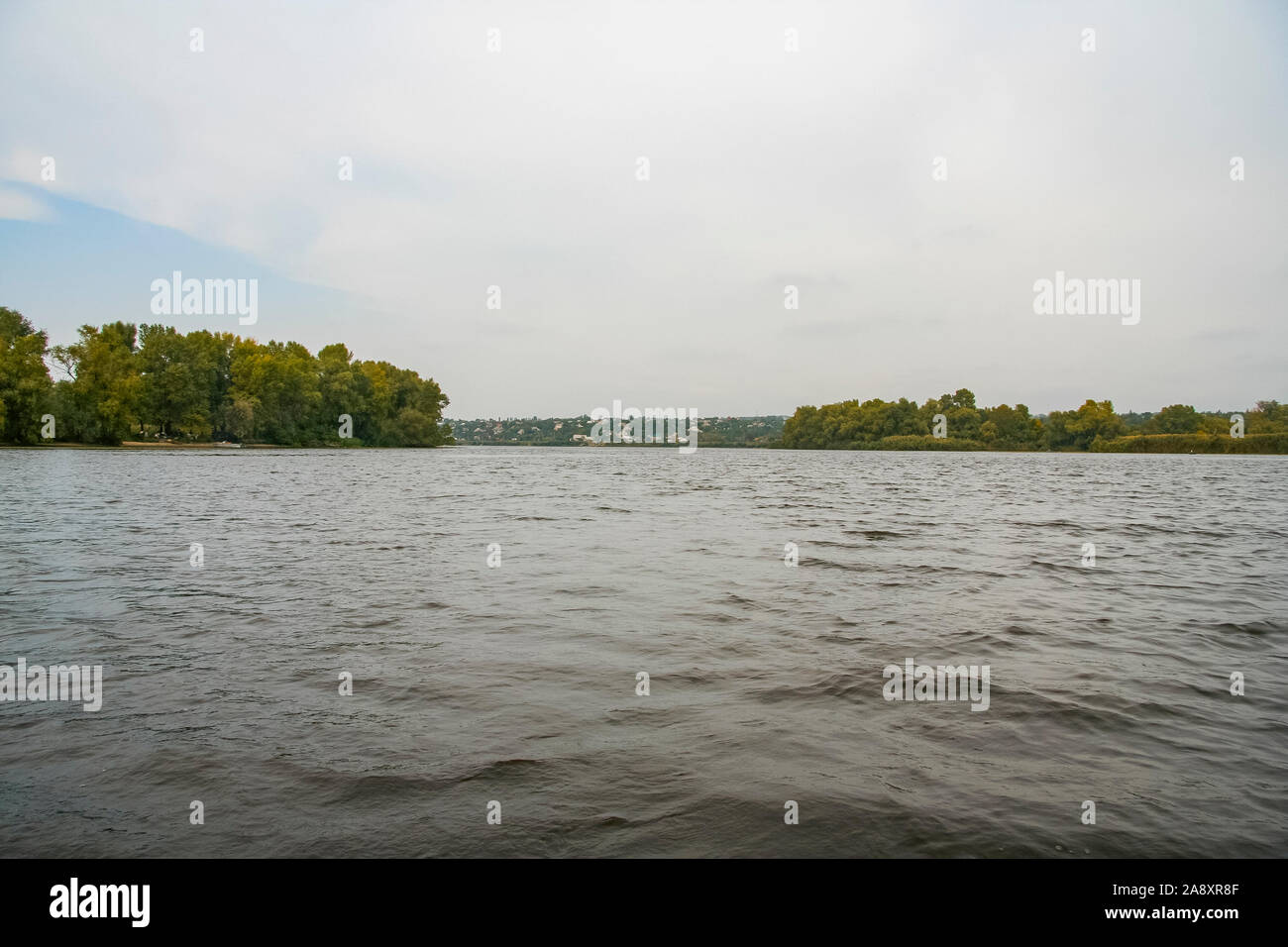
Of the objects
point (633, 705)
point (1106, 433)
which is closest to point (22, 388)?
point (633, 705)

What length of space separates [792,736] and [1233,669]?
6.32 metres

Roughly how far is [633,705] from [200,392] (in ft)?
389

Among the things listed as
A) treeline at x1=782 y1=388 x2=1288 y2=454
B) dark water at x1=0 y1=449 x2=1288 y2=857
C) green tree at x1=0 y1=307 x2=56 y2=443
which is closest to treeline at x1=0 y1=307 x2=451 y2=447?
green tree at x1=0 y1=307 x2=56 y2=443

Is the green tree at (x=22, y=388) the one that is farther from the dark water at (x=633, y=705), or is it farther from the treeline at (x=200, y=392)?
the dark water at (x=633, y=705)

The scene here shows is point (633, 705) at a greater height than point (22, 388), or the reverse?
point (22, 388)

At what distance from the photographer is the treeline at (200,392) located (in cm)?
8497

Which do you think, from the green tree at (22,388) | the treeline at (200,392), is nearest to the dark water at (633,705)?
the green tree at (22,388)

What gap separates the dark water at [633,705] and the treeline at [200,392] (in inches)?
3467

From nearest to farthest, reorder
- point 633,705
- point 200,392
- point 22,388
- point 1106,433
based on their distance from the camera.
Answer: point 633,705, point 22,388, point 200,392, point 1106,433

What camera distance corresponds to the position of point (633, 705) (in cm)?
737

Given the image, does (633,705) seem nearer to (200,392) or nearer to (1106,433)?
(200,392)

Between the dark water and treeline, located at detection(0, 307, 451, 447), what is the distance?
3467 inches

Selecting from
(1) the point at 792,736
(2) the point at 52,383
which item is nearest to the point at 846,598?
(1) the point at 792,736
